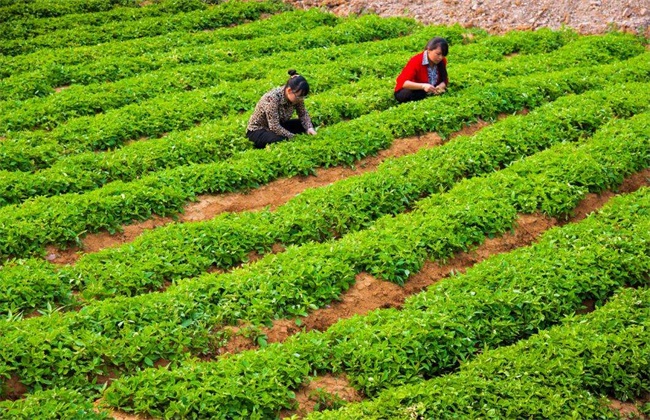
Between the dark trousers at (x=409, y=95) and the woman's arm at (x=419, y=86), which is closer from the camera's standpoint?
the woman's arm at (x=419, y=86)

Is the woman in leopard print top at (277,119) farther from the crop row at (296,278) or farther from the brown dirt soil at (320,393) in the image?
the brown dirt soil at (320,393)

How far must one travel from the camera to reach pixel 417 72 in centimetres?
1695

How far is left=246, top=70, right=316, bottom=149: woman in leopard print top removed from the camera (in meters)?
14.5

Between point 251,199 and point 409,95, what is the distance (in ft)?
16.4

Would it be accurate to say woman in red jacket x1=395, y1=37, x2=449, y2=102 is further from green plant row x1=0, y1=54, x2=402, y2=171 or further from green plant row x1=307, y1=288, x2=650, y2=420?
green plant row x1=307, y1=288, x2=650, y2=420

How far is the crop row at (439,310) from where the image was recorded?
8.77 meters

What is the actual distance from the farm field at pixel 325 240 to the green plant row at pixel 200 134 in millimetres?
46

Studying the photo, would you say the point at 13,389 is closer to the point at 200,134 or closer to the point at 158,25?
the point at 200,134

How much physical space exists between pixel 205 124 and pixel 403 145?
12.1ft

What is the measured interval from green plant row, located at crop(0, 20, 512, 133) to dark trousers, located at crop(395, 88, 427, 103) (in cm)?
281

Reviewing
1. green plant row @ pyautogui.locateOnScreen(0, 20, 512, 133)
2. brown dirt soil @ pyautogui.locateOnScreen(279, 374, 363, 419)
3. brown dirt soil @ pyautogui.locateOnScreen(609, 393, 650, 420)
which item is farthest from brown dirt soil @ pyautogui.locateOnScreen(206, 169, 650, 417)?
green plant row @ pyautogui.locateOnScreen(0, 20, 512, 133)

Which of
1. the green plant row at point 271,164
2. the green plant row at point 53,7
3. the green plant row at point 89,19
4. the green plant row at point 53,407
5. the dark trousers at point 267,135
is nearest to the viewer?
the green plant row at point 53,407

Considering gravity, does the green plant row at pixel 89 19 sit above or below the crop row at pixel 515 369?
above

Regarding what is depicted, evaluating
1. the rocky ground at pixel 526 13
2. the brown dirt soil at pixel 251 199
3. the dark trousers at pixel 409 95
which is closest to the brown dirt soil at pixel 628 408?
the brown dirt soil at pixel 251 199
